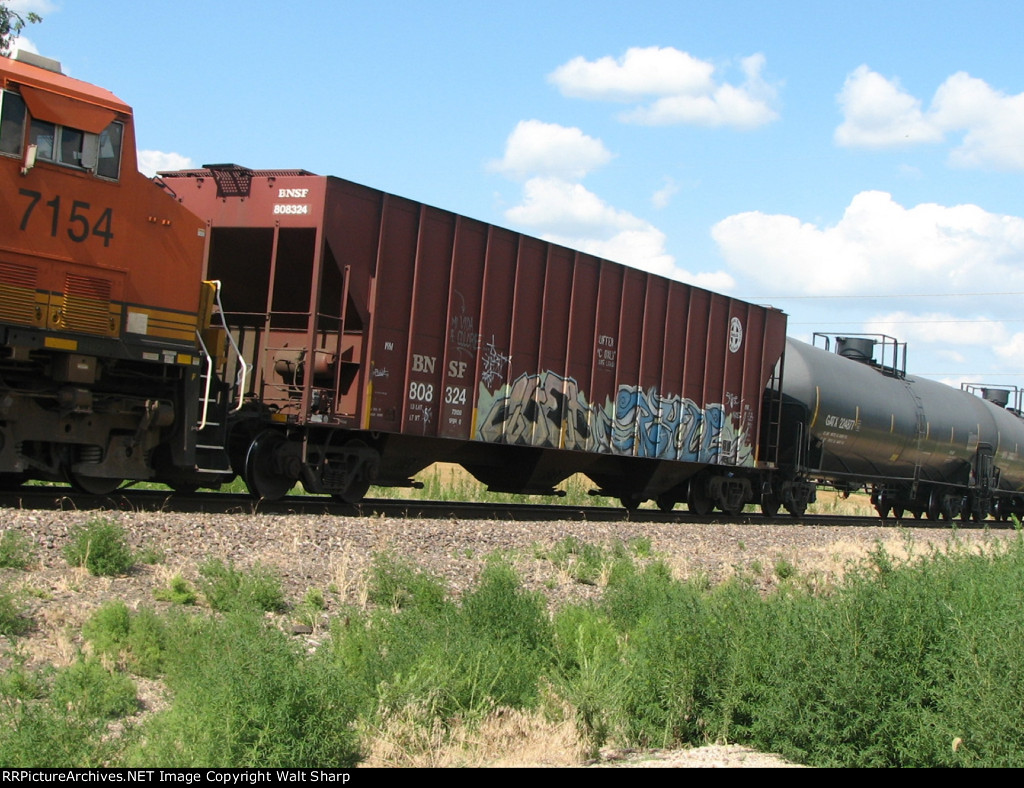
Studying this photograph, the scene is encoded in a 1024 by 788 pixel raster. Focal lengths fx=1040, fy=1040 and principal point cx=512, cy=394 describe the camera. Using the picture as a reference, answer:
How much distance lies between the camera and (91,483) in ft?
39.4

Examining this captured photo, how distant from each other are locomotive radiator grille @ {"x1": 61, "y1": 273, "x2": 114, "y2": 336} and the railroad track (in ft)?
6.11

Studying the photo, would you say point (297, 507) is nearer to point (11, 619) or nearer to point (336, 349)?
point (336, 349)

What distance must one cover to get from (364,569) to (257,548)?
1.17 metres

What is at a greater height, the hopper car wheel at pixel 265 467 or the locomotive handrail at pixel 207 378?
the locomotive handrail at pixel 207 378

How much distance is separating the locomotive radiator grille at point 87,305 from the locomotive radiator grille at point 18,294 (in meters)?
0.35

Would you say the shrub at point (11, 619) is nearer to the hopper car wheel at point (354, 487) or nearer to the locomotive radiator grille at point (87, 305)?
the locomotive radiator grille at point (87, 305)

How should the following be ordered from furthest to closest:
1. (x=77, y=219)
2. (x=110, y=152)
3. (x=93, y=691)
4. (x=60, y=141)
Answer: (x=110, y=152) → (x=77, y=219) → (x=60, y=141) → (x=93, y=691)

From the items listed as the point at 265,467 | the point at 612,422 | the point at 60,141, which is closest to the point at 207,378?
the point at 265,467

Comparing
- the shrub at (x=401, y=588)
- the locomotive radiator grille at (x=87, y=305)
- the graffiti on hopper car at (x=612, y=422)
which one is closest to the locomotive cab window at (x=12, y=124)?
the locomotive radiator grille at (x=87, y=305)

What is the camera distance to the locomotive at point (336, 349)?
1112cm

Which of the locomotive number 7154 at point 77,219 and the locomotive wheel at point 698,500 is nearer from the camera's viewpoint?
the locomotive number 7154 at point 77,219

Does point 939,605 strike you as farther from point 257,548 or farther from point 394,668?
point 257,548

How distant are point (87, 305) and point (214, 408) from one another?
2227 mm

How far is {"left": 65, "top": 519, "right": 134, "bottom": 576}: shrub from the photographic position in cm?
894
